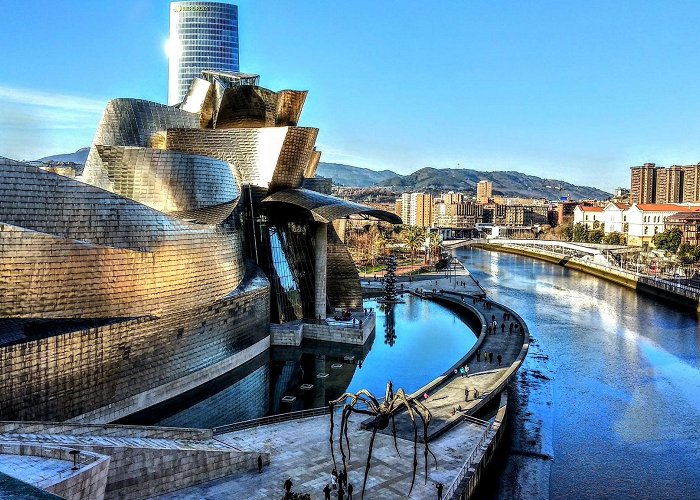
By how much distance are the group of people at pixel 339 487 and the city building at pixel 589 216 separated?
492 feet

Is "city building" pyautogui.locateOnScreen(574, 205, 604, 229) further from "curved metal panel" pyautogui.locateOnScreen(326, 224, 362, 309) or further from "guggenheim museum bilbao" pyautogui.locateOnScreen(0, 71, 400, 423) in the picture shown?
"curved metal panel" pyautogui.locateOnScreen(326, 224, 362, 309)

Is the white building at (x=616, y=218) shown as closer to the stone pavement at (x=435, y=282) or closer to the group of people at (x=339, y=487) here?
the stone pavement at (x=435, y=282)

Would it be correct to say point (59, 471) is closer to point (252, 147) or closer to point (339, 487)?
point (339, 487)

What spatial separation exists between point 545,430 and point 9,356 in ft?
73.7

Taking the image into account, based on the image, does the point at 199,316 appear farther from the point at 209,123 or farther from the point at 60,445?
the point at 209,123

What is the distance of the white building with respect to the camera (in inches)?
5591

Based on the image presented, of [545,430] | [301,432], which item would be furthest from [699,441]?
[301,432]

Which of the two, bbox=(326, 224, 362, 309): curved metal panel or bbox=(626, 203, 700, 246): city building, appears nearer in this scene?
bbox=(326, 224, 362, 309): curved metal panel

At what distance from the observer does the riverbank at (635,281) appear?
6644 centimetres

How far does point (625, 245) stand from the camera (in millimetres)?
132375

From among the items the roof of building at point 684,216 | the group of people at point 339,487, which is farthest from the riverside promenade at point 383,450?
the roof of building at point 684,216

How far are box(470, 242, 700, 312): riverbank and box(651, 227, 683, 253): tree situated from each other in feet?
44.6

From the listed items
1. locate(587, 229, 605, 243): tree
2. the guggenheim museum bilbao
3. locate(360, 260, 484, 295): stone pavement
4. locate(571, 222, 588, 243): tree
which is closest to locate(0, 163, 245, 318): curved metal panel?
the guggenheim museum bilbao

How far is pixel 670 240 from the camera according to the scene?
358ft
